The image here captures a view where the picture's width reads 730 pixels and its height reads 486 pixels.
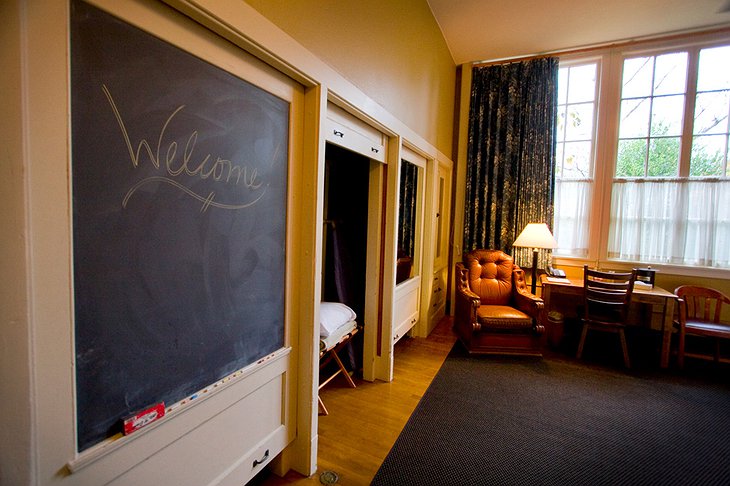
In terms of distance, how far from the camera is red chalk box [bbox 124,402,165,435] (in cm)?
Answer: 101

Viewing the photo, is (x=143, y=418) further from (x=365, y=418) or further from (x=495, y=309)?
(x=495, y=309)

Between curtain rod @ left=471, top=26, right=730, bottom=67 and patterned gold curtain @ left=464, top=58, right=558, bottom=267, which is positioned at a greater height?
curtain rod @ left=471, top=26, right=730, bottom=67

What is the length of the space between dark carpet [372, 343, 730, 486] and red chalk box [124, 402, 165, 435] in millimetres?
1176

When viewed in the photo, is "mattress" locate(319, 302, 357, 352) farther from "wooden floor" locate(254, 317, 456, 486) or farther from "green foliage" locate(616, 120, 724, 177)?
"green foliage" locate(616, 120, 724, 177)

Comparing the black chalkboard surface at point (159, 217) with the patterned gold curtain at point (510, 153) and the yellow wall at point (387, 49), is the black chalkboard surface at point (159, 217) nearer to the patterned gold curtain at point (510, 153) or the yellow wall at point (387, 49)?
the yellow wall at point (387, 49)

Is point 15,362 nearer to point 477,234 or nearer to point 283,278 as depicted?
point 283,278

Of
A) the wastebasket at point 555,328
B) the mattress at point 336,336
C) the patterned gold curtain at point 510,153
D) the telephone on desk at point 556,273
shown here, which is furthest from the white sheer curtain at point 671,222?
the mattress at point 336,336

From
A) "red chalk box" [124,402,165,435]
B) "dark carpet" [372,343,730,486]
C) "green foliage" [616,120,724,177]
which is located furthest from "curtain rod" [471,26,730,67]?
"red chalk box" [124,402,165,435]

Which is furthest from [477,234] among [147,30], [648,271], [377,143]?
[147,30]

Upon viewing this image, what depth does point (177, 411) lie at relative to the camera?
1169 mm

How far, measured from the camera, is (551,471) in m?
1.85

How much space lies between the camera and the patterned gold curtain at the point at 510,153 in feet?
13.6

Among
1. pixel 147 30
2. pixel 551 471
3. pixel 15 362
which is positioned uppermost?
pixel 147 30

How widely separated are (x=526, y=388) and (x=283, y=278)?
7.44ft
